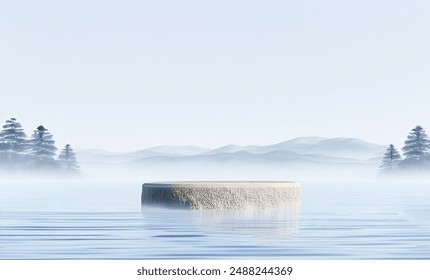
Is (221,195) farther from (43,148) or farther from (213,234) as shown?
(43,148)

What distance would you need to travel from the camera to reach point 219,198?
23984mm

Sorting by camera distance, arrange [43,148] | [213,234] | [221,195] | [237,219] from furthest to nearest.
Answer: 1. [43,148]
2. [221,195]
3. [237,219]
4. [213,234]

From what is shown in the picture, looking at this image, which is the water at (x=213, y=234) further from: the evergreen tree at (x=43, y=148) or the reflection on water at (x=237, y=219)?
the evergreen tree at (x=43, y=148)

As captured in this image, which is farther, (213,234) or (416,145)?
(416,145)

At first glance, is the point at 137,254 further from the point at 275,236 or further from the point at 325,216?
the point at 325,216

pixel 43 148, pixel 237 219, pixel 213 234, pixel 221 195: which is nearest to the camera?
pixel 213 234

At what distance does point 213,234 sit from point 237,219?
380cm

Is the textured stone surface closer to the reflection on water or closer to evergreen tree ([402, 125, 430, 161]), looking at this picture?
the reflection on water

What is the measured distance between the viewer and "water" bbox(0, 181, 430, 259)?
1495 centimetres

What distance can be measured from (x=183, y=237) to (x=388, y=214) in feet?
32.0

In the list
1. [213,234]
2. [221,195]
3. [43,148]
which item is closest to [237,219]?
[221,195]

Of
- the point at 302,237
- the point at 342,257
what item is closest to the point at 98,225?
the point at 302,237

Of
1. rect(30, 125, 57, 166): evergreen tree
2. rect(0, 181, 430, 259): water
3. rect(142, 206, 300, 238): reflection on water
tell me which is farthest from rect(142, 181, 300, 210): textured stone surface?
rect(30, 125, 57, 166): evergreen tree

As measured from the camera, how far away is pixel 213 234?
17672 mm
